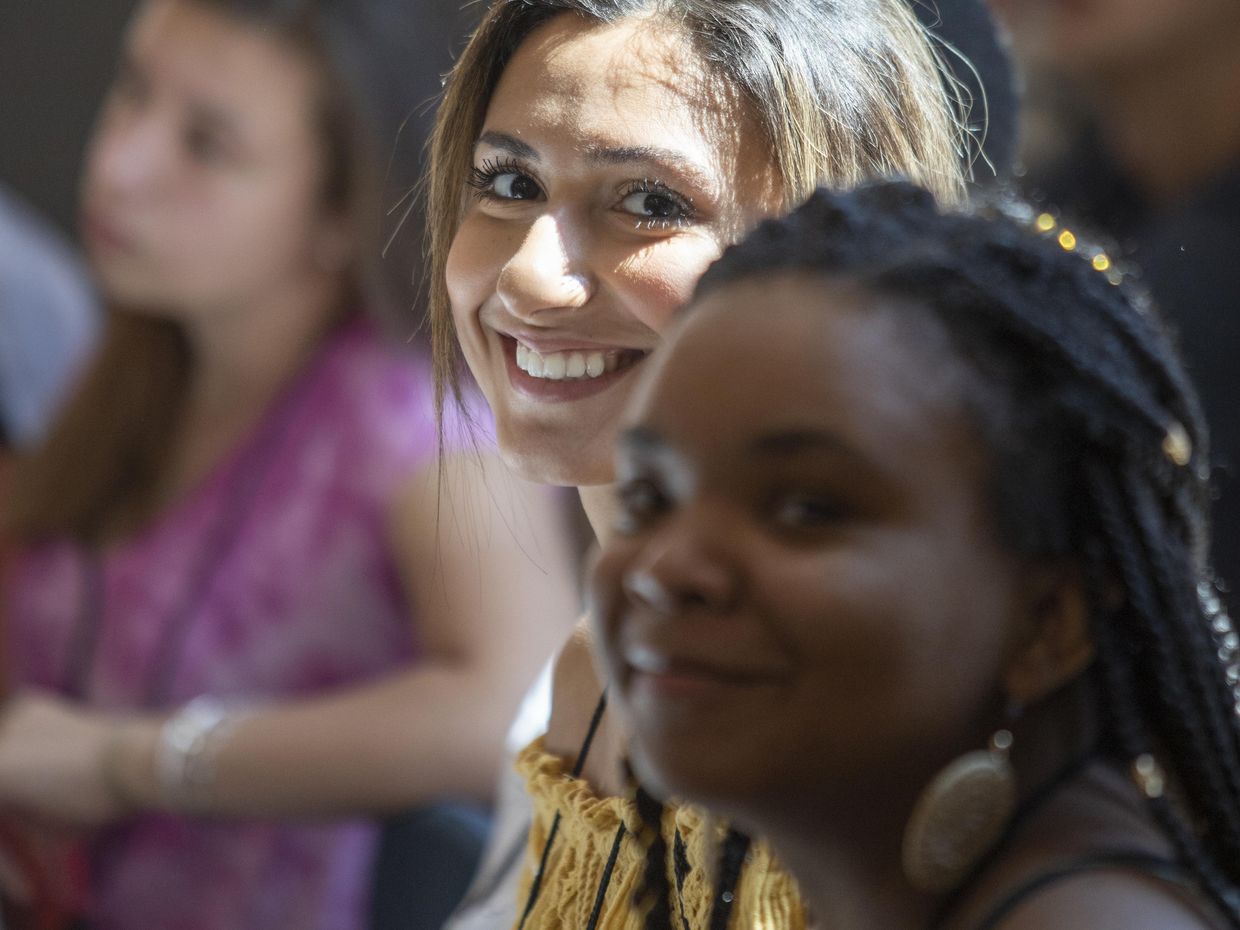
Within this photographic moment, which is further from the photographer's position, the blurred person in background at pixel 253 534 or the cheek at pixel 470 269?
the blurred person in background at pixel 253 534

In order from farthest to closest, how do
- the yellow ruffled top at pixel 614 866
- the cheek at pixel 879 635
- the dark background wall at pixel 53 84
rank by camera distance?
the dark background wall at pixel 53 84 < the yellow ruffled top at pixel 614 866 < the cheek at pixel 879 635

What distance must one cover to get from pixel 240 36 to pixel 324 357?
1.18 ft

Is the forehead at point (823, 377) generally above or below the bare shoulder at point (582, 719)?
above

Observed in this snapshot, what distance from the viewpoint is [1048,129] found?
7.02 ft

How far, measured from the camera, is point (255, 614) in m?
1.66

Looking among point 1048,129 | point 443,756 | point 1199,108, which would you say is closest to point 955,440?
point 443,756

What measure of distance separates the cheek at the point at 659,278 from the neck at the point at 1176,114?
0.96 metres

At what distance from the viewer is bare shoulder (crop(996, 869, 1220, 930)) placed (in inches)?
21.7

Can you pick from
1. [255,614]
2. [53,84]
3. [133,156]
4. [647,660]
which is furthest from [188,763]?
[53,84]

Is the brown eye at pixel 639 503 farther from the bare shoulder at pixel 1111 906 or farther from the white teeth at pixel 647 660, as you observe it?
the bare shoulder at pixel 1111 906

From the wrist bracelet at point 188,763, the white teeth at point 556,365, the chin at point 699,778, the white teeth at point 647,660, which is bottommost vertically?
the wrist bracelet at point 188,763

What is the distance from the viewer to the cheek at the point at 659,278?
2.53ft

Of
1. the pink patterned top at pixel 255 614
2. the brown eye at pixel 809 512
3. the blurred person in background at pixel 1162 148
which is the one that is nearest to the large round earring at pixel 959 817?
the brown eye at pixel 809 512

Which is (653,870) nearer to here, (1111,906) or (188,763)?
(1111,906)
